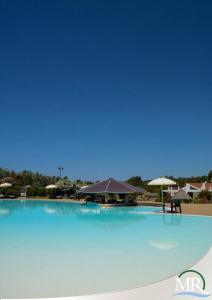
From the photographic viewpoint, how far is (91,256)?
7188mm

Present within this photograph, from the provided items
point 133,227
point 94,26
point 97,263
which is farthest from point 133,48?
point 97,263

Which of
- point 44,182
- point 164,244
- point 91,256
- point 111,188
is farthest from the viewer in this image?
point 44,182

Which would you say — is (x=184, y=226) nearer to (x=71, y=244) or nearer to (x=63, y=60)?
(x=71, y=244)

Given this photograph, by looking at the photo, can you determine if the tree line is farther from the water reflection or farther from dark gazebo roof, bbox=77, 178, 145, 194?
the water reflection

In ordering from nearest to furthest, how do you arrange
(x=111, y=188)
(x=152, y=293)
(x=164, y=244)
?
1. (x=152, y=293)
2. (x=164, y=244)
3. (x=111, y=188)

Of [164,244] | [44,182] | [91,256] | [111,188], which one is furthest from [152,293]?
[44,182]

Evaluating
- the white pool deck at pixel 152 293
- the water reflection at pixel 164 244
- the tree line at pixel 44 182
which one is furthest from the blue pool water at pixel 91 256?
the tree line at pixel 44 182

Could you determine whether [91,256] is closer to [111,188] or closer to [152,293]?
[152,293]

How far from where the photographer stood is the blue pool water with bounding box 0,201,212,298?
17.1 feet

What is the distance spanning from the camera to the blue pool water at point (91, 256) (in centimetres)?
522

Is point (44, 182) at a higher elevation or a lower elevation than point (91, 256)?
higher

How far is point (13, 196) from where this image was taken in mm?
30328

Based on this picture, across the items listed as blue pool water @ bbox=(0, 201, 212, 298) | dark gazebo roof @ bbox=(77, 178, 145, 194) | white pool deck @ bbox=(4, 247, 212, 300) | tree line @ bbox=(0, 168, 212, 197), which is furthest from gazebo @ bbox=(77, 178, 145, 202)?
white pool deck @ bbox=(4, 247, 212, 300)

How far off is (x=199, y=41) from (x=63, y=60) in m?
7.07
